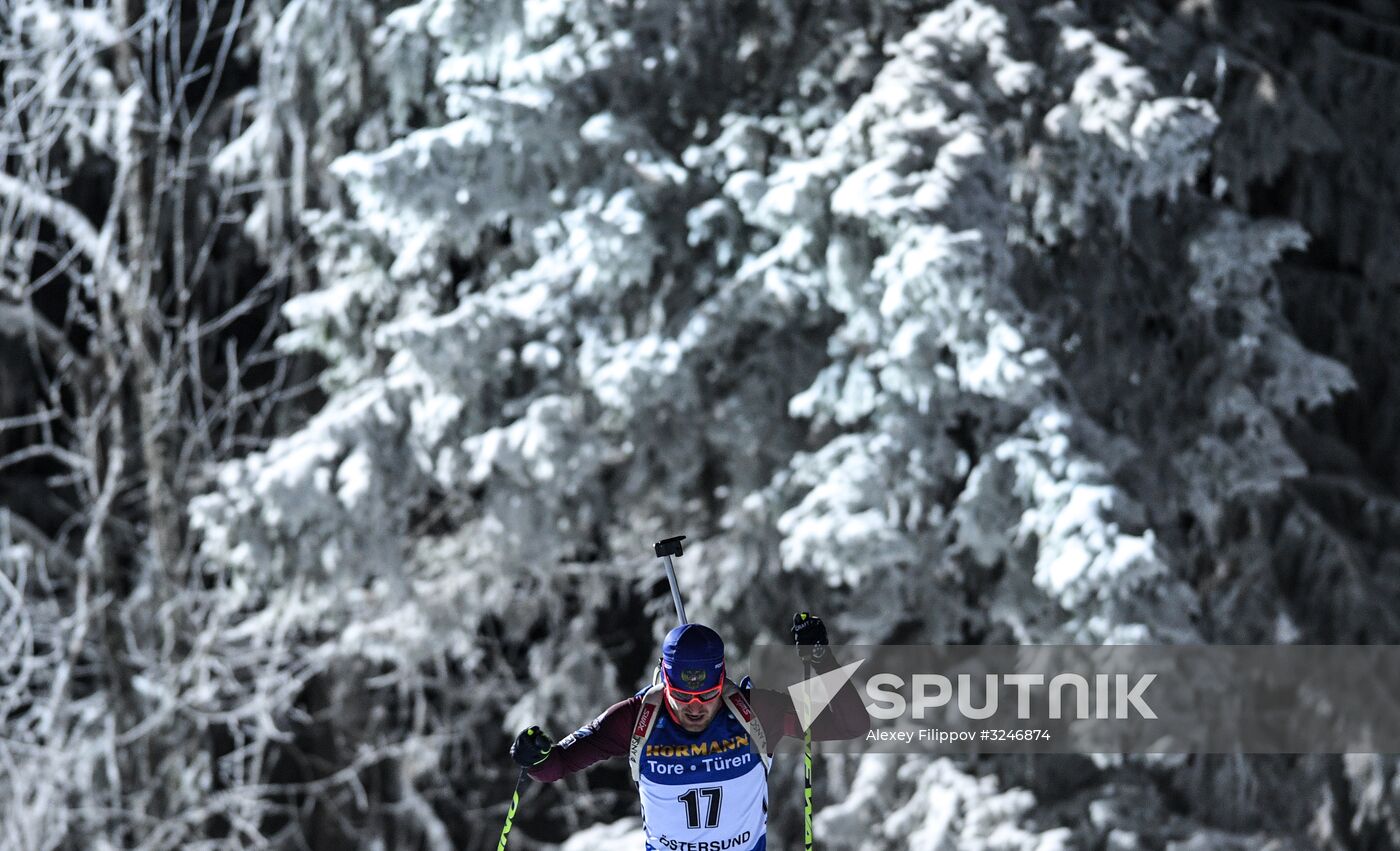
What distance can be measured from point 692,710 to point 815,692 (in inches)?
15.4

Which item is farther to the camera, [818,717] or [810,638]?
[818,717]

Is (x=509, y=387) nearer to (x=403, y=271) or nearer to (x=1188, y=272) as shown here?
(x=403, y=271)

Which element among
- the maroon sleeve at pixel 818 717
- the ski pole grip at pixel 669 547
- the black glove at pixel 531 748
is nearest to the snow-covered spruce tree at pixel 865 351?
the maroon sleeve at pixel 818 717

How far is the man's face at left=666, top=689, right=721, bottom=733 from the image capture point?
4.54 meters

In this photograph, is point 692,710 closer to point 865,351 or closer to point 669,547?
point 669,547

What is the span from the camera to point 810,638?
15.1ft

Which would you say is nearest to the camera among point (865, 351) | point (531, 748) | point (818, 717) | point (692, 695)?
point (692, 695)

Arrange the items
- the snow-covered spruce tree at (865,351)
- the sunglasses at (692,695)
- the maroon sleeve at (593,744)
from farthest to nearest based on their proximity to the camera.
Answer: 1. the snow-covered spruce tree at (865,351)
2. the maroon sleeve at (593,744)
3. the sunglasses at (692,695)

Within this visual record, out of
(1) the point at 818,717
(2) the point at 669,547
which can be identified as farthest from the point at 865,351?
(2) the point at 669,547

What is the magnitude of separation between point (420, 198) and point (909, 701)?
3.89 metres

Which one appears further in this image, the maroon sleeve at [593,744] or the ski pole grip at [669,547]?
the maroon sleeve at [593,744]

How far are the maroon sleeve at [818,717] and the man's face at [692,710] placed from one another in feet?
0.56

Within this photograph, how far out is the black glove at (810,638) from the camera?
4.59 metres

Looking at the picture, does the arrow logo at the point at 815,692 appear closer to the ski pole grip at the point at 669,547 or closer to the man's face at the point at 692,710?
the man's face at the point at 692,710
